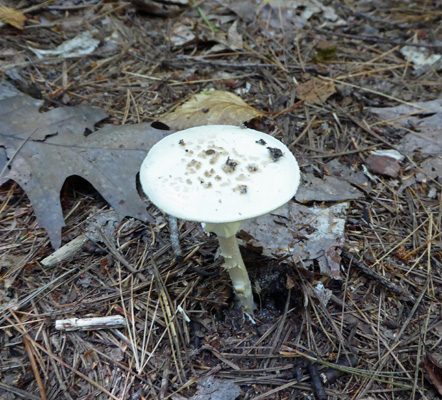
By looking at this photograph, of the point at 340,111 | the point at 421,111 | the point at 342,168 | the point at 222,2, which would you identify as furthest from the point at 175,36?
the point at 421,111

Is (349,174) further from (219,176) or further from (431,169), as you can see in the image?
(219,176)

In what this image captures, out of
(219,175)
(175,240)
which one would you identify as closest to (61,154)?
(175,240)

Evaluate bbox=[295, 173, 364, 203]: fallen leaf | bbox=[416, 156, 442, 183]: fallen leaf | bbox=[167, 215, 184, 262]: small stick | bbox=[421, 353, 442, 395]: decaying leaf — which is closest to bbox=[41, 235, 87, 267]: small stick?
bbox=[167, 215, 184, 262]: small stick

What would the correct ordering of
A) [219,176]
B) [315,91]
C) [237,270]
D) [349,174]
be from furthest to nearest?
[315,91]
[349,174]
[237,270]
[219,176]

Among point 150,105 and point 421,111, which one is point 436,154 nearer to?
point 421,111

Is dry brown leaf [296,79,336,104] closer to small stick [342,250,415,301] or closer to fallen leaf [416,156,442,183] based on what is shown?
fallen leaf [416,156,442,183]

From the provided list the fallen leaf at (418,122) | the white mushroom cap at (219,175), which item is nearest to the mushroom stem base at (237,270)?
the white mushroom cap at (219,175)

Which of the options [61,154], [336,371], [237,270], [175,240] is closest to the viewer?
[336,371]
